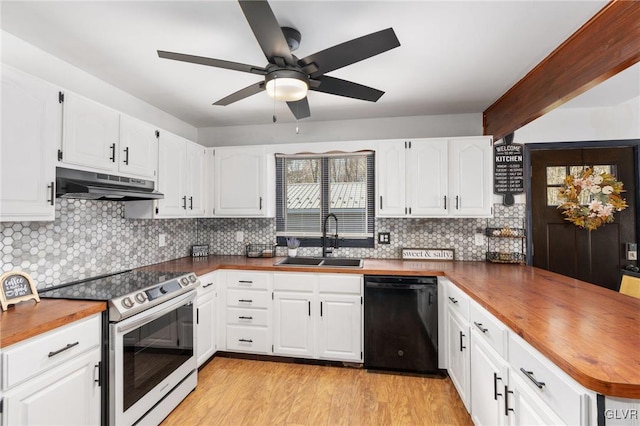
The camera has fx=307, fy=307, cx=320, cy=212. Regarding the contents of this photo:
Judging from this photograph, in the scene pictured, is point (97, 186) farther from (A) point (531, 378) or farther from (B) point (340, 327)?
(A) point (531, 378)

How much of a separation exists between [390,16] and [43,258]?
2.64m

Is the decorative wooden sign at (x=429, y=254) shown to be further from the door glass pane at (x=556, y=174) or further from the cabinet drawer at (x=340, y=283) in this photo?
the door glass pane at (x=556, y=174)

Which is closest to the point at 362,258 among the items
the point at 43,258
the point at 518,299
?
the point at 518,299

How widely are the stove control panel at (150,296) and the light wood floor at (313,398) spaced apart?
0.86 meters

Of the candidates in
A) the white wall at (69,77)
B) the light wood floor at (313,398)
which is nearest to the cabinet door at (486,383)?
the light wood floor at (313,398)

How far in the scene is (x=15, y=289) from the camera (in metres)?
1.69

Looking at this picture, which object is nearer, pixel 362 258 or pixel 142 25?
pixel 142 25

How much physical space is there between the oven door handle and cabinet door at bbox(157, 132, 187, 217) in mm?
791

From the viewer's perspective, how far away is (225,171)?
349cm

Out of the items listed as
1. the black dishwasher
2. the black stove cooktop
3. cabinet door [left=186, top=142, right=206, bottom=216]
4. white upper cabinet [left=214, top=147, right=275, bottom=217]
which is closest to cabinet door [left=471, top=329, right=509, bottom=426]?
the black dishwasher

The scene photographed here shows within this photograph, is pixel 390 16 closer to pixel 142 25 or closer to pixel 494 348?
pixel 142 25

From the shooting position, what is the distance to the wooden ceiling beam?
1.47 meters

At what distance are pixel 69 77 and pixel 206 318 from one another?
7.23 feet

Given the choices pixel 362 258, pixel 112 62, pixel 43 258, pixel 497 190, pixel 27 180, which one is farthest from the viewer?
pixel 362 258
